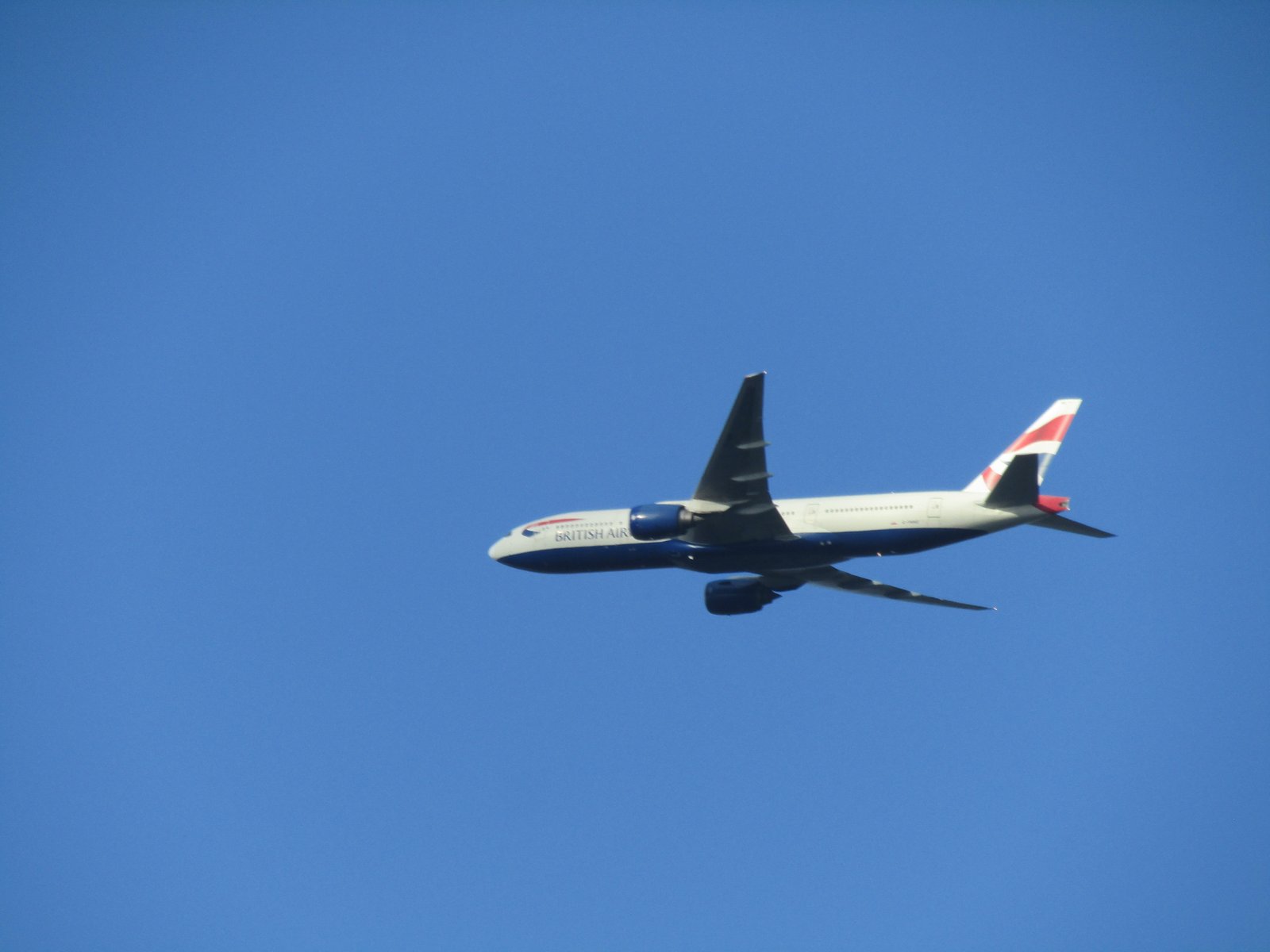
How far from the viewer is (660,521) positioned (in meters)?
44.6

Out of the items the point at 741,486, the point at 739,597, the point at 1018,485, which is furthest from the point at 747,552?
the point at 1018,485

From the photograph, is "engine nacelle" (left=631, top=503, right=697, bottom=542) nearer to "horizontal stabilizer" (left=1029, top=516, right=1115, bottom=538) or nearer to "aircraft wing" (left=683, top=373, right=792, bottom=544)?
"aircraft wing" (left=683, top=373, right=792, bottom=544)

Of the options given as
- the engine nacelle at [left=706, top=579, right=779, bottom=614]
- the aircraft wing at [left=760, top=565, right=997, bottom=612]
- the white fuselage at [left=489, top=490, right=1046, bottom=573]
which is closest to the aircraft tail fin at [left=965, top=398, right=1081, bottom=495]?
the white fuselage at [left=489, top=490, right=1046, bottom=573]

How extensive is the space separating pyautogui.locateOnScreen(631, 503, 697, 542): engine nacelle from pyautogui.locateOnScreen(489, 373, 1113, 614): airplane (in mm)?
24

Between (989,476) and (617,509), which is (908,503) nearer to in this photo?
(989,476)

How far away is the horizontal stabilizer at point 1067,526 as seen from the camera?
4247cm

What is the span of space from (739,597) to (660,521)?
7651 mm

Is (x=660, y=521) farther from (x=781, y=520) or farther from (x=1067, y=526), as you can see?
(x=1067, y=526)

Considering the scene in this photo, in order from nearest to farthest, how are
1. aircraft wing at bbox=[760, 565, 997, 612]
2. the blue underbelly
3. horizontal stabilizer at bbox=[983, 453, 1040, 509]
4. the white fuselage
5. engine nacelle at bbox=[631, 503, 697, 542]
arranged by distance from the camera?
horizontal stabilizer at bbox=[983, 453, 1040, 509]
the white fuselage
the blue underbelly
engine nacelle at bbox=[631, 503, 697, 542]
aircraft wing at bbox=[760, 565, 997, 612]

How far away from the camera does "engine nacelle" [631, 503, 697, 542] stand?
44.6m

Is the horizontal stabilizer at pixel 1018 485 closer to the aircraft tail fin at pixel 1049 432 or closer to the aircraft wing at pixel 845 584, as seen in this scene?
the aircraft tail fin at pixel 1049 432

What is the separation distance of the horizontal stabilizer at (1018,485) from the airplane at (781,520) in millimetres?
31

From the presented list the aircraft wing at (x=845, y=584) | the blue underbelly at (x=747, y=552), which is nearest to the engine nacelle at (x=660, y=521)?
the blue underbelly at (x=747, y=552)

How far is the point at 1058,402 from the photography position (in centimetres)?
4584
